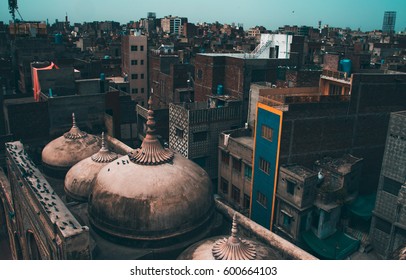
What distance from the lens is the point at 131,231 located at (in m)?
25.2

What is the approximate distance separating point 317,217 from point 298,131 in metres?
8.33

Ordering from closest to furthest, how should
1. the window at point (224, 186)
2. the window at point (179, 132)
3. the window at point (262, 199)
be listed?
the window at point (262, 199) → the window at point (224, 186) → the window at point (179, 132)

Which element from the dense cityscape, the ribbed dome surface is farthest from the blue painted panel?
the ribbed dome surface

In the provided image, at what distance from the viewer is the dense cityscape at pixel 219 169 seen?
2523 centimetres

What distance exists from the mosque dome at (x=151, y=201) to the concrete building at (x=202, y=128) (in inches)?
641

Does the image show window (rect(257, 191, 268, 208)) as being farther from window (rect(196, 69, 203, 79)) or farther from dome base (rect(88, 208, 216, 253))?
window (rect(196, 69, 203, 79))

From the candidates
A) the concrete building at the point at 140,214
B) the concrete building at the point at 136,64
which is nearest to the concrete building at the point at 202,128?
the concrete building at the point at 140,214

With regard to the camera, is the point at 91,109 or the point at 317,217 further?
the point at 91,109

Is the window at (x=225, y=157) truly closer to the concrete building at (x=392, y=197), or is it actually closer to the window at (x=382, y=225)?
the concrete building at (x=392, y=197)

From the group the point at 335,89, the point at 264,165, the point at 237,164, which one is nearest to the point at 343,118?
the point at 335,89

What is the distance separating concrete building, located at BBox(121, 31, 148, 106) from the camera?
80812mm

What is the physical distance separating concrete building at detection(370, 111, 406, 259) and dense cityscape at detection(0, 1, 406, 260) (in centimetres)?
10

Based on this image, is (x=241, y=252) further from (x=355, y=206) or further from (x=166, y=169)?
(x=355, y=206)
